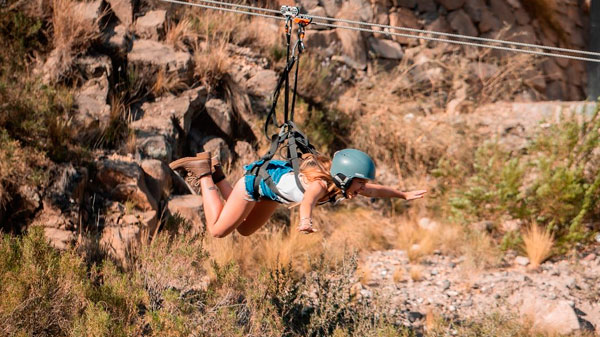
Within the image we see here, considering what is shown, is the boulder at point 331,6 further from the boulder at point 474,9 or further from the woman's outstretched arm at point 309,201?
the woman's outstretched arm at point 309,201

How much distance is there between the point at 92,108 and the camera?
8.32 metres

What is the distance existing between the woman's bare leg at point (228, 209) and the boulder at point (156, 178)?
8.52 ft

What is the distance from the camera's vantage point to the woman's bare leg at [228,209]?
17.4 ft

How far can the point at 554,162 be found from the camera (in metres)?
9.61

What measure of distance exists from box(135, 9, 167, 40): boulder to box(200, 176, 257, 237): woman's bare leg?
196 inches

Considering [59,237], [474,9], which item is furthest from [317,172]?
[474,9]

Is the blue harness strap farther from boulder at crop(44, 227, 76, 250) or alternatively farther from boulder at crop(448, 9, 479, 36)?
boulder at crop(448, 9, 479, 36)

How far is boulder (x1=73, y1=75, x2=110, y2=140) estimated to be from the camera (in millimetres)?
8039

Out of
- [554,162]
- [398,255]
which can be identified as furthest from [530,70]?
[398,255]

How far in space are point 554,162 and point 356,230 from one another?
9.84ft

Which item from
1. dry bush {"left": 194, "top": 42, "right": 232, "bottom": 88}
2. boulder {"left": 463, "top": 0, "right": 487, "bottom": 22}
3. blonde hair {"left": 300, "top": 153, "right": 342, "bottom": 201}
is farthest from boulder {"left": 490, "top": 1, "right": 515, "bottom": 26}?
blonde hair {"left": 300, "top": 153, "right": 342, "bottom": 201}

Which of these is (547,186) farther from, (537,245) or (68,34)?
(68,34)

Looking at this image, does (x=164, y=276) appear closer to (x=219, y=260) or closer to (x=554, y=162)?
(x=219, y=260)

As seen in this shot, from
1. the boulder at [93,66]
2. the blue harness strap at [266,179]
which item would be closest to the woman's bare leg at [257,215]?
the blue harness strap at [266,179]
